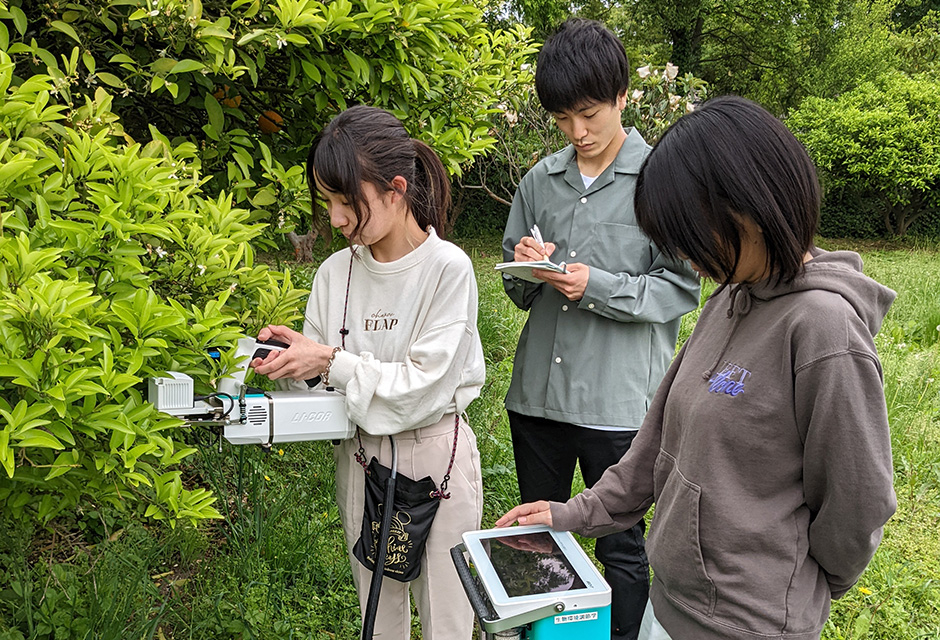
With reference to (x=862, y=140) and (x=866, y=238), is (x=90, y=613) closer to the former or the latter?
(x=862, y=140)

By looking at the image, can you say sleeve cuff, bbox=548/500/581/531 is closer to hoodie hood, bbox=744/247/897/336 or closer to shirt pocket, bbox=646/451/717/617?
shirt pocket, bbox=646/451/717/617

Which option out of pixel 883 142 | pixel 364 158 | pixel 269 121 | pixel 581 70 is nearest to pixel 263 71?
pixel 269 121

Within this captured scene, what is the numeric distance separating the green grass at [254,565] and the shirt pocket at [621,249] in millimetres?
1525

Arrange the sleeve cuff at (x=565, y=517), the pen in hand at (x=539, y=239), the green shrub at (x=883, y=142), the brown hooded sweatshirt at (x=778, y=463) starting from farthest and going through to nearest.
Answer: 1. the green shrub at (x=883, y=142)
2. the pen in hand at (x=539, y=239)
3. the sleeve cuff at (x=565, y=517)
4. the brown hooded sweatshirt at (x=778, y=463)

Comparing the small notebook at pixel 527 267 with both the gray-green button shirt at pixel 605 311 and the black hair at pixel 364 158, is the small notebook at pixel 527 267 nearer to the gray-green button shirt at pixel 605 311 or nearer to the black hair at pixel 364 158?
the gray-green button shirt at pixel 605 311

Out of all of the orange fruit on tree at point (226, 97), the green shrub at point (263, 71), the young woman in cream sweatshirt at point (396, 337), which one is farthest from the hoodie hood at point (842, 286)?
the orange fruit on tree at point (226, 97)

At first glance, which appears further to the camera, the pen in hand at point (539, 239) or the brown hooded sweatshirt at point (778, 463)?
the pen in hand at point (539, 239)

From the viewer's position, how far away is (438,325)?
1890 mm

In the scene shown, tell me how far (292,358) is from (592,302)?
944mm

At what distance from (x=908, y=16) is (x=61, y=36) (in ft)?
92.6

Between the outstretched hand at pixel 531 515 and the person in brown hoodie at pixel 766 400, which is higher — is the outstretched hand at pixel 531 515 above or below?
below

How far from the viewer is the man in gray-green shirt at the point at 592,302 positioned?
2.29m

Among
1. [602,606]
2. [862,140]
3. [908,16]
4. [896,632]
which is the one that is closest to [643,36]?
[862,140]

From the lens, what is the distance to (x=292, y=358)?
Answer: 180 cm
